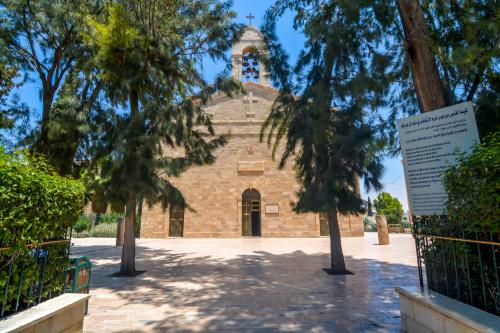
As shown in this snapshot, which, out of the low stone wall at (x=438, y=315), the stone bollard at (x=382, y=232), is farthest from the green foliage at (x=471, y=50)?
the stone bollard at (x=382, y=232)

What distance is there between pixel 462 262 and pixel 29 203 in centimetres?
399

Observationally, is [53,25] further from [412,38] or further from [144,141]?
[412,38]

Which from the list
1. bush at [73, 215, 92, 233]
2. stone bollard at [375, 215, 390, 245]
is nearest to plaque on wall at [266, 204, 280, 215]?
stone bollard at [375, 215, 390, 245]

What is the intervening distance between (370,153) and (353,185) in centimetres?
283

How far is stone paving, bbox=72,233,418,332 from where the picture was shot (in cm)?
368

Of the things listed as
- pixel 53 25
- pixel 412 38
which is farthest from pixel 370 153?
pixel 53 25

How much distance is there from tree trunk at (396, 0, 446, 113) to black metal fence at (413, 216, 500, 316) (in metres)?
1.66

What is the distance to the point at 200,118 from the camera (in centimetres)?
791

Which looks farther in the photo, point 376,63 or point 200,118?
point 200,118

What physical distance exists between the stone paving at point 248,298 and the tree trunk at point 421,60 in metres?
3.01

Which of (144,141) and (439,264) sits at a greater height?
(144,141)

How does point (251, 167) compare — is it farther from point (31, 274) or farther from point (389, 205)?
point (389, 205)

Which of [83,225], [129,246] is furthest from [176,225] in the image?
[129,246]

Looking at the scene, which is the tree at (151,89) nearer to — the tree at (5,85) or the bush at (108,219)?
the tree at (5,85)
